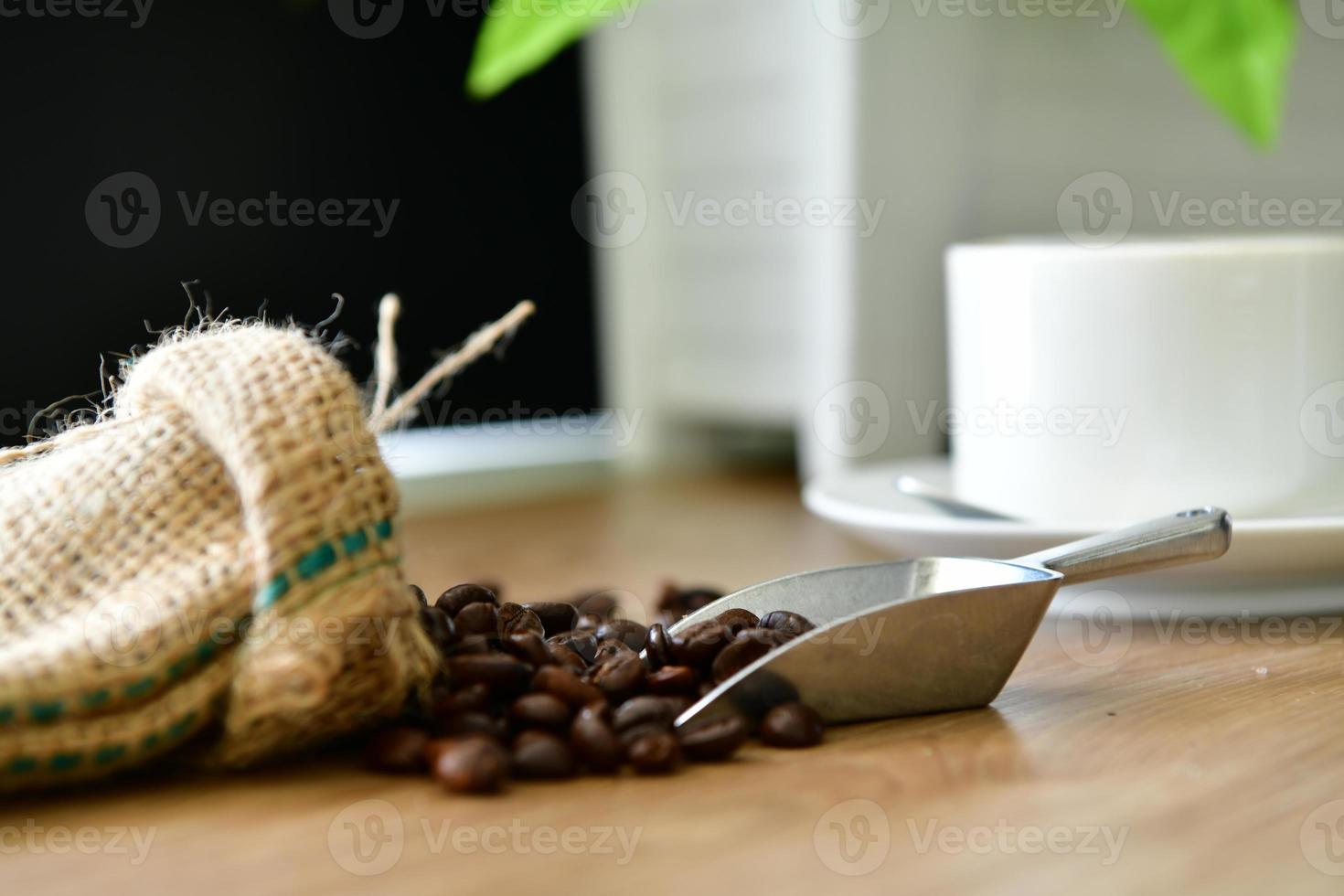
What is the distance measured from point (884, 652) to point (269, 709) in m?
0.27

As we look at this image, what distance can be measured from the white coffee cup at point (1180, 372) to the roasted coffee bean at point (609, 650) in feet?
1.16

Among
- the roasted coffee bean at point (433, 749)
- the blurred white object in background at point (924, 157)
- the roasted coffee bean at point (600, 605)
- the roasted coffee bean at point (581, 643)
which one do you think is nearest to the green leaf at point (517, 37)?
the blurred white object in background at point (924, 157)

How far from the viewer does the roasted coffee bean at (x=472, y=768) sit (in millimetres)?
550

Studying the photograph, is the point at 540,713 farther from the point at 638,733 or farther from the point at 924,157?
the point at 924,157

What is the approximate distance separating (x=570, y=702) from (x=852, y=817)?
14 cm

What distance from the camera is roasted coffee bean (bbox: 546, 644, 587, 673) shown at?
64 cm

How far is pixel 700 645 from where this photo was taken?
635 millimetres

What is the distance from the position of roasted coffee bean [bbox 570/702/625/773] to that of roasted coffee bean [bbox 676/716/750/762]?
3 centimetres

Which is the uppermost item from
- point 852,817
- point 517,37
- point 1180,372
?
point 517,37

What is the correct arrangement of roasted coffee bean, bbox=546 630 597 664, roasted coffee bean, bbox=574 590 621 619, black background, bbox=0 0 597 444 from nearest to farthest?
roasted coffee bean, bbox=546 630 597 664 → roasted coffee bean, bbox=574 590 621 619 → black background, bbox=0 0 597 444

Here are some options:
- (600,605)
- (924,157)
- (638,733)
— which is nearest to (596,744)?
(638,733)

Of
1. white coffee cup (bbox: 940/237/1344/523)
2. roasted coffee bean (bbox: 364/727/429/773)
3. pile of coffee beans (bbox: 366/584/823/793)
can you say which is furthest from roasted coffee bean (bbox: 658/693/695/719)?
white coffee cup (bbox: 940/237/1344/523)

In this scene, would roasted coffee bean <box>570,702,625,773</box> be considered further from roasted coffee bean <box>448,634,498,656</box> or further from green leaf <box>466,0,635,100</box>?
green leaf <box>466,0,635,100</box>

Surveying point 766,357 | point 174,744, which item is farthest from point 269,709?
point 766,357
